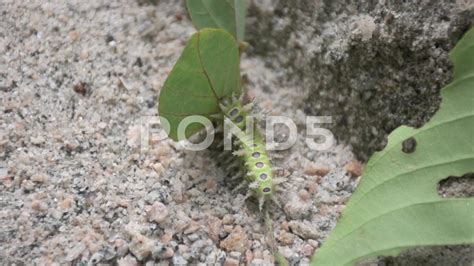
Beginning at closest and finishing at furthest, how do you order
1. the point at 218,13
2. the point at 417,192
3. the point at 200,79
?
the point at 417,192 → the point at 200,79 → the point at 218,13

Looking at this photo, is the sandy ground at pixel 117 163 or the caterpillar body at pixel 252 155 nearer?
the sandy ground at pixel 117 163

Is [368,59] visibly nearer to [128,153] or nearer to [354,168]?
[354,168]

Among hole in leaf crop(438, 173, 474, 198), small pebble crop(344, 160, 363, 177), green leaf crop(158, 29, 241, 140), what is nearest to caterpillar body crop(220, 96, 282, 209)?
green leaf crop(158, 29, 241, 140)

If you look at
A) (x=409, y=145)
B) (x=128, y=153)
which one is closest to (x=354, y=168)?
(x=409, y=145)

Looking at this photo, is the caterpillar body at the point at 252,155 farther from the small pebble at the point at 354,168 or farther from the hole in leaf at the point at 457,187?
the hole in leaf at the point at 457,187

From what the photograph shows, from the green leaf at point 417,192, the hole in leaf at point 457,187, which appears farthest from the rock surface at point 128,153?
the hole in leaf at point 457,187

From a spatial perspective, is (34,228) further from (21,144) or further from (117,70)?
(117,70)
